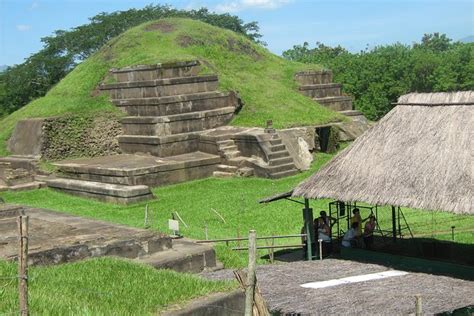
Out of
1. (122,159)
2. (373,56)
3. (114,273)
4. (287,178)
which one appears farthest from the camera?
(373,56)

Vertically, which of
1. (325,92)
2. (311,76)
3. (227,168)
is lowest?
(227,168)

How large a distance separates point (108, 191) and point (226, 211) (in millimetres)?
3621

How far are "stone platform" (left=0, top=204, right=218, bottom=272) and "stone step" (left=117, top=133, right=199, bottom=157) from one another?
9.34 meters

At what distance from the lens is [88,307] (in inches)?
231

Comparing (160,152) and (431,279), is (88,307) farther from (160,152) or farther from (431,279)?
(160,152)

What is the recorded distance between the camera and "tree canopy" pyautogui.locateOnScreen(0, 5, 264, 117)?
39688 mm

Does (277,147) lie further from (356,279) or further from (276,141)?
(356,279)

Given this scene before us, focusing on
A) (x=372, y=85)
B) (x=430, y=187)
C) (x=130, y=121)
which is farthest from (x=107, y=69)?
(x=372, y=85)

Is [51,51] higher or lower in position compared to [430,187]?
higher

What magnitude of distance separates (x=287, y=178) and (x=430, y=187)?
361 inches

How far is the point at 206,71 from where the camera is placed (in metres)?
23.3

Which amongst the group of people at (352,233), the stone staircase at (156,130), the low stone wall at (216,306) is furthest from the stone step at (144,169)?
the low stone wall at (216,306)

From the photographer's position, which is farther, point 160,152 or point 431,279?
point 160,152

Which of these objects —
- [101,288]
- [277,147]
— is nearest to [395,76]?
[277,147]
